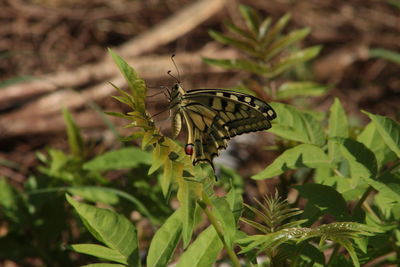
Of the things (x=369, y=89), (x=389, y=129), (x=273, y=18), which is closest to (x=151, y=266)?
(x=389, y=129)

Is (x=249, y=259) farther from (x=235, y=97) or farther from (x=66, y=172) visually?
(x=66, y=172)

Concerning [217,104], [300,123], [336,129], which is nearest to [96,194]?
[217,104]

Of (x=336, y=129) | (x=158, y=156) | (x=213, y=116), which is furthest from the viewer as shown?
(x=213, y=116)

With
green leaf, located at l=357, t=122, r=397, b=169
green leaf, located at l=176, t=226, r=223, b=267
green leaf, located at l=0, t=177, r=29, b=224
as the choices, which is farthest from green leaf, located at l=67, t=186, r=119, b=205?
green leaf, located at l=357, t=122, r=397, b=169

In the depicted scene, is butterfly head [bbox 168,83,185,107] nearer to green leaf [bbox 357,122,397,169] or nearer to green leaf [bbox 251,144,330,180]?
green leaf [bbox 251,144,330,180]

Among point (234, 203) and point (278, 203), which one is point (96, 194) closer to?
point (234, 203)

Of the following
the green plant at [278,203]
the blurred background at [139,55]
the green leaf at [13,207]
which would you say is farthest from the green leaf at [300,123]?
the blurred background at [139,55]
